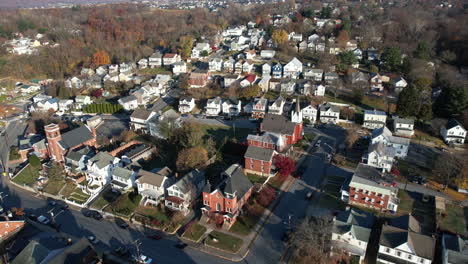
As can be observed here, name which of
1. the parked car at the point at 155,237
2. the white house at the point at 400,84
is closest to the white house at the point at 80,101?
the parked car at the point at 155,237

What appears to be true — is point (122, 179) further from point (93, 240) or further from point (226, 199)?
point (226, 199)

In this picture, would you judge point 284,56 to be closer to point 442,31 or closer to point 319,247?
point 442,31

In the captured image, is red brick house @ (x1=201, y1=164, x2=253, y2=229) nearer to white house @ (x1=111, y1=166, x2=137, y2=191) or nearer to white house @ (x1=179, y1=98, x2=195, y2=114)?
white house @ (x1=111, y1=166, x2=137, y2=191)

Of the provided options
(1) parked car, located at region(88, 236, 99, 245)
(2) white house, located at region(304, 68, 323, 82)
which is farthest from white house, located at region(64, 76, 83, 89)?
(1) parked car, located at region(88, 236, 99, 245)

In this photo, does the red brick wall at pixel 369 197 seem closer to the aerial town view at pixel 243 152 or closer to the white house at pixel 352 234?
the aerial town view at pixel 243 152

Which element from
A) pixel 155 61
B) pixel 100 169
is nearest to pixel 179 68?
pixel 155 61

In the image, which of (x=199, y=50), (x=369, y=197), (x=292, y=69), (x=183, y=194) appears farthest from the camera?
(x=199, y=50)
